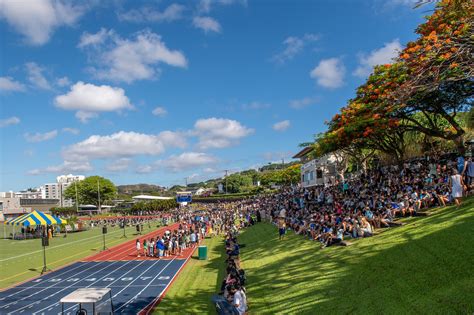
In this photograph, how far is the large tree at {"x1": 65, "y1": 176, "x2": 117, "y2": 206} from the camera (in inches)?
4402

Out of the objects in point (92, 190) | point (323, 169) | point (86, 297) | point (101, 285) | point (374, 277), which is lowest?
point (101, 285)

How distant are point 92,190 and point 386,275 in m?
112

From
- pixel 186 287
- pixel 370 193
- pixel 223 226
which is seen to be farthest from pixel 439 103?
pixel 223 226

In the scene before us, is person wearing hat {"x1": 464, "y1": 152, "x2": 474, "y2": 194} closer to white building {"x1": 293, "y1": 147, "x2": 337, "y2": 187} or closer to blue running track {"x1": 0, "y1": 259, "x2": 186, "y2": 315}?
blue running track {"x1": 0, "y1": 259, "x2": 186, "y2": 315}

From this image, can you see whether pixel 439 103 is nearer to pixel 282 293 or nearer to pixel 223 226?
pixel 282 293

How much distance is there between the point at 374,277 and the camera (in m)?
11.3

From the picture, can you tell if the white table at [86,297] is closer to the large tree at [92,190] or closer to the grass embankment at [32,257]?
the grass embankment at [32,257]

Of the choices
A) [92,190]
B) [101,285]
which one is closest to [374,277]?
A: [101,285]

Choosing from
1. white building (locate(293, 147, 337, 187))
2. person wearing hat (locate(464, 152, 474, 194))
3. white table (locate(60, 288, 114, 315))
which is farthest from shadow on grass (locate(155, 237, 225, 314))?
white building (locate(293, 147, 337, 187))

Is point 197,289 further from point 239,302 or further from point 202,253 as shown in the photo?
point 202,253

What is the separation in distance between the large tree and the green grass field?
101423 millimetres

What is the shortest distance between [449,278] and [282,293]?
225 inches

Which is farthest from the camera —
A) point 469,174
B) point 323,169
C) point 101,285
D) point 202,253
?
point 323,169

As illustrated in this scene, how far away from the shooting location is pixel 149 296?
16.1m
